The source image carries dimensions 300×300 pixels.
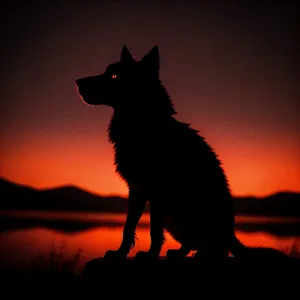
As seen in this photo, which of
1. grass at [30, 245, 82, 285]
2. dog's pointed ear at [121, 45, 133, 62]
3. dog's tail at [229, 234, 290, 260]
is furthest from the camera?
grass at [30, 245, 82, 285]

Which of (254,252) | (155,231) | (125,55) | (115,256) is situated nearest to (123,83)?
(125,55)

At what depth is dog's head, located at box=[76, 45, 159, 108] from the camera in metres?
3.89

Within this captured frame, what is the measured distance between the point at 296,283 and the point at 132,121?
7.78 ft

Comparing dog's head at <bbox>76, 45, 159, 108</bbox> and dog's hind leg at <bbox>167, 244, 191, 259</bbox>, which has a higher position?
dog's head at <bbox>76, 45, 159, 108</bbox>

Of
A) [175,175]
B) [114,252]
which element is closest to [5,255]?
[114,252]

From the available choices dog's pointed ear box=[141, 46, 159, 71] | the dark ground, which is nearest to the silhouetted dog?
dog's pointed ear box=[141, 46, 159, 71]

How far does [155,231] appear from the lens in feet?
11.3

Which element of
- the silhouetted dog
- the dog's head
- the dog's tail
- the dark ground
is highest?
the dog's head

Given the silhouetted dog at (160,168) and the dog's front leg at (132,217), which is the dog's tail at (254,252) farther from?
the dog's front leg at (132,217)

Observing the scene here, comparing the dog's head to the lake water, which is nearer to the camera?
the dog's head

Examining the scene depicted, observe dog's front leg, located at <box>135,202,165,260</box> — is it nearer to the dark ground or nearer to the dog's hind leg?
the dark ground

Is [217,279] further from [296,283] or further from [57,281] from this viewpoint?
[57,281]

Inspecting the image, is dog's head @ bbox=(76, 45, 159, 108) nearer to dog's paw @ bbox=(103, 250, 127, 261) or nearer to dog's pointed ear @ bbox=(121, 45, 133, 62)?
dog's pointed ear @ bbox=(121, 45, 133, 62)

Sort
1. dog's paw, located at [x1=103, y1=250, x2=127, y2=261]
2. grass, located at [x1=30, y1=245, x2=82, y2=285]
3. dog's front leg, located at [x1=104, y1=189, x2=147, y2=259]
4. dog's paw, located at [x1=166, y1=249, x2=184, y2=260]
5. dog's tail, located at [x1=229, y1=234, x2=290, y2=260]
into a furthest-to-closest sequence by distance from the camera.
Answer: grass, located at [x1=30, y1=245, x2=82, y2=285] → dog's paw, located at [x1=166, y1=249, x2=184, y2=260] → dog's front leg, located at [x1=104, y1=189, x2=147, y2=259] → dog's paw, located at [x1=103, y1=250, x2=127, y2=261] → dog's tail, located at [x1=229, y1=234, x2=290, y2=260]
